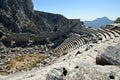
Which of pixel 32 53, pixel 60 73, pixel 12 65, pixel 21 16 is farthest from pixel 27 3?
pixel 60 73

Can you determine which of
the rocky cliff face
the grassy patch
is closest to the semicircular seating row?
the grassy patch

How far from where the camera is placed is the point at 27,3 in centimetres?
11862

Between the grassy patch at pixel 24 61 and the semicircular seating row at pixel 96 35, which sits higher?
the semicircular seating row at pixel 96 35

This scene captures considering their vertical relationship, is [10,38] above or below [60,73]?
A: below

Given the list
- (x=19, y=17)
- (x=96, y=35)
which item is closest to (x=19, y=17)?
(x=19, y=17)

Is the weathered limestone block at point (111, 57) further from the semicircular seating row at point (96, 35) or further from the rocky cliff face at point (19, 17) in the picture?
the rocky cliff face at point (19, 17)

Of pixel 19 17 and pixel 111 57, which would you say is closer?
pixel 111 57

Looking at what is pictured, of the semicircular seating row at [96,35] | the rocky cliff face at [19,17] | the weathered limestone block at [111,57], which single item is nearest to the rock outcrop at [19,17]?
the rocky cliff face at [19,17]

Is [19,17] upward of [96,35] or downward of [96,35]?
downward

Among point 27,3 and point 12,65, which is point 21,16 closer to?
point 27,3

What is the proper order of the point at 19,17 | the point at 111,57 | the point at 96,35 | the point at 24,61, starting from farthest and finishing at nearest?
the point at 19,17 → the point at 24,61 → the point at 96,35 → the point at 111,57

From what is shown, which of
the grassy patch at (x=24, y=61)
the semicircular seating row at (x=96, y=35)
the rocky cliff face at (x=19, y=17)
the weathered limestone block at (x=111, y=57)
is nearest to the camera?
the weathered limestone block at (x=111, y=57)

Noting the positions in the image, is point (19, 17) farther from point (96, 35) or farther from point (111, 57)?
point (111, 57)

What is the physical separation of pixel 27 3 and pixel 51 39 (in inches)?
2613
